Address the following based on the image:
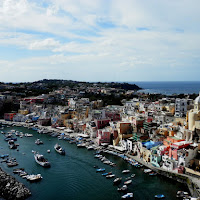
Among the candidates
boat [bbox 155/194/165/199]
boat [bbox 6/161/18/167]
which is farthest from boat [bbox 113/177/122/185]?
boat [bbox 6/161/18/167]

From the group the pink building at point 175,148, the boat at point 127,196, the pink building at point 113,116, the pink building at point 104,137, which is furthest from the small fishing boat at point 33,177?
the pink building at point 113,116

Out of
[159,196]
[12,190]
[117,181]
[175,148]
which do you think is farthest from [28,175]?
[175,148]

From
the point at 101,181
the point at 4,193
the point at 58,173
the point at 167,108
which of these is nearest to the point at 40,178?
the point at 58,173

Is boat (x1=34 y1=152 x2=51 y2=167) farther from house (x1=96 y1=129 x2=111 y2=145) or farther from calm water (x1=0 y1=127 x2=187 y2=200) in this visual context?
house (x1=96 y1=129 x2=111 y2=145)

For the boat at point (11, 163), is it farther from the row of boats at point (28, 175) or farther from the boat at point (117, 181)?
the boat at point (117, 181)

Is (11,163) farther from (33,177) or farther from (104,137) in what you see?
(104,137)

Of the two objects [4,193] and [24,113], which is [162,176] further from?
[24,113]
